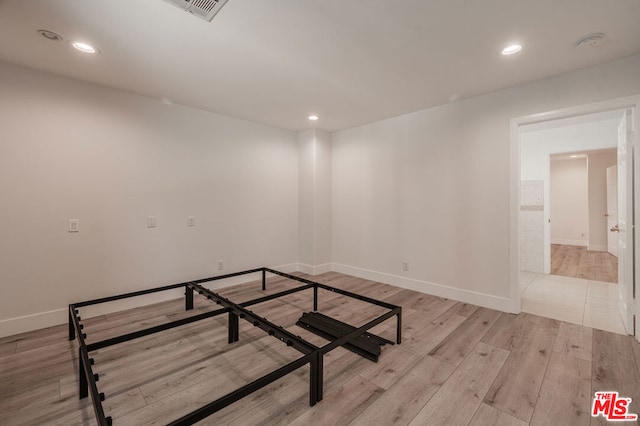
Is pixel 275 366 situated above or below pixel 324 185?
below

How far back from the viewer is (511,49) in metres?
2.32

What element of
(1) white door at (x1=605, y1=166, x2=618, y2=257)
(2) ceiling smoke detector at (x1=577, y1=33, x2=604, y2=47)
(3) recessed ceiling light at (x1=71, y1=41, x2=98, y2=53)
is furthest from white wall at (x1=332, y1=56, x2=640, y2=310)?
(1) white door at (x1=605, y1=166, x2=618, y2=257)

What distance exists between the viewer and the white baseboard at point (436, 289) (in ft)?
10.5

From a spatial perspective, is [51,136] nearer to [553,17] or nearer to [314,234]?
[314,234]

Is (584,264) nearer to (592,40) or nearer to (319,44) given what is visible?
(592,40)

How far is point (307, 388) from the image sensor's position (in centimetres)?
185

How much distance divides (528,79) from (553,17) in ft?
3.67

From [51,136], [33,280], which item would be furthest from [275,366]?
[51,136]

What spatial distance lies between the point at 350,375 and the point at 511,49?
9.83 ft

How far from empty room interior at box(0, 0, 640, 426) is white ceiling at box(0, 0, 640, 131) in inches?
0.8

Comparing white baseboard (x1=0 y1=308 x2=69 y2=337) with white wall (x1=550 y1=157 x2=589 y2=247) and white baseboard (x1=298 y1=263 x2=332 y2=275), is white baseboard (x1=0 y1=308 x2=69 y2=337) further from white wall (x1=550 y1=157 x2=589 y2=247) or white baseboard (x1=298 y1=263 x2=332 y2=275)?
white wall (x1=550 y1=157 x2=589 y2=247)

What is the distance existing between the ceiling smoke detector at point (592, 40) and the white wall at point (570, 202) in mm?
A: 7036

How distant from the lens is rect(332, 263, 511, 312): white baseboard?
3.19m

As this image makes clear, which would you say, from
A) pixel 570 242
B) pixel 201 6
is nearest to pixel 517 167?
pixel 201 6
